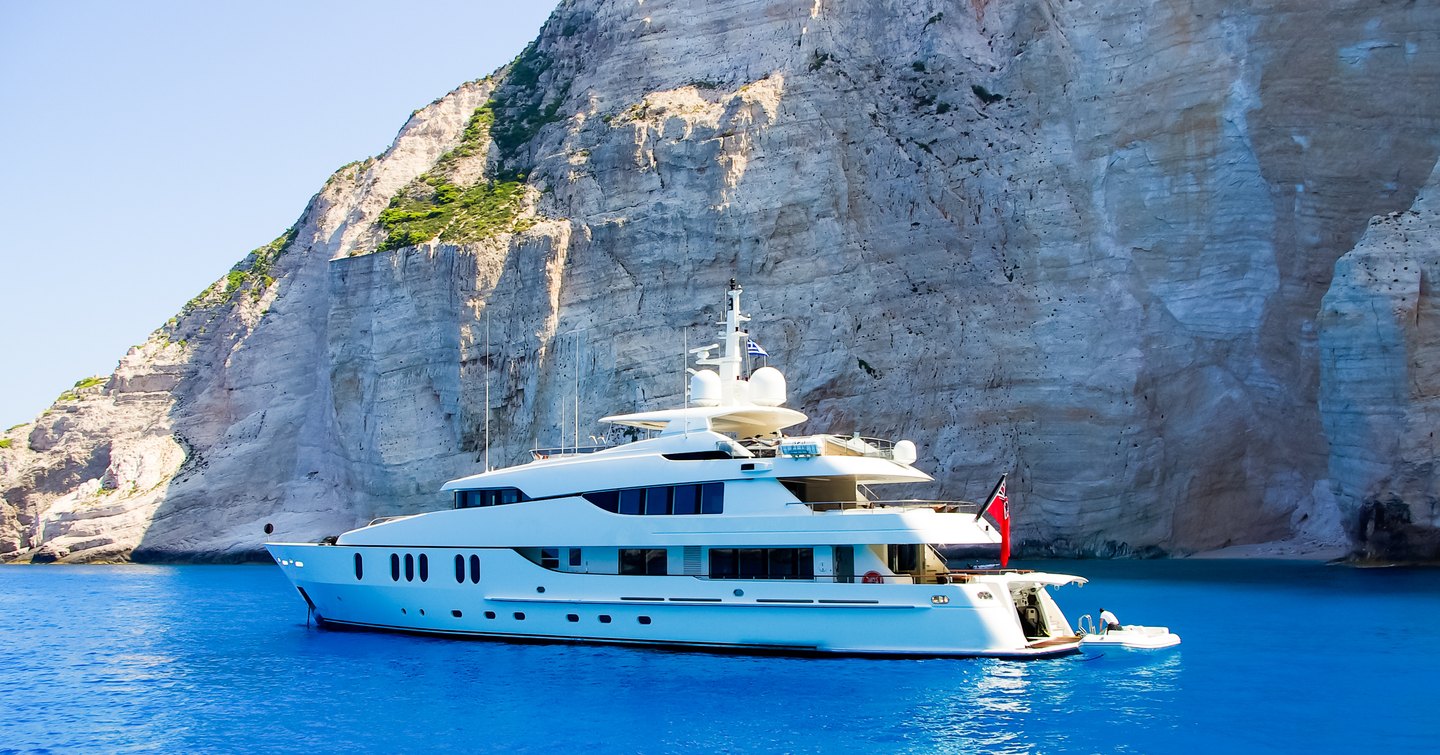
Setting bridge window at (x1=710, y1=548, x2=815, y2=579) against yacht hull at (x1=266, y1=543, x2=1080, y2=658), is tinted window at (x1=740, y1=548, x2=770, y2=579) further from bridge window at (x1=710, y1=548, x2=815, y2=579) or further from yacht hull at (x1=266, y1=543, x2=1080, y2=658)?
yacht hull at (x1=266, y1=543, x2=1080, y2=658)

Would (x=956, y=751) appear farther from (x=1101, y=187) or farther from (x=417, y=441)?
(x=417, y=441)

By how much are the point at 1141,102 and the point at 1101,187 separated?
312cm

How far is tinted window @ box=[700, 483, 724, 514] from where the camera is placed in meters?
21.8

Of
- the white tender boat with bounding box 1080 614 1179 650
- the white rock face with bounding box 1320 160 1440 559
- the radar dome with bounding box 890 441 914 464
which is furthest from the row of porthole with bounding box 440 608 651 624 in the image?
the white rock face with bounding box 1320 160 1440 559

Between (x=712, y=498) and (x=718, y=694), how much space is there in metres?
4.37

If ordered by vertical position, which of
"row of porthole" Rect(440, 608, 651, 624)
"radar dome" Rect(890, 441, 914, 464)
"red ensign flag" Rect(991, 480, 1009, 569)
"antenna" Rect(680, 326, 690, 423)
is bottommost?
"row of porthole" Rect(440, 608, 651, 624)

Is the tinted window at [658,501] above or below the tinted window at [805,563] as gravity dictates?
above

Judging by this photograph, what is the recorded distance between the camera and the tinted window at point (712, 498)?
21750mm

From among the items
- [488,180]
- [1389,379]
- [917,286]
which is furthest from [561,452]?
[488,180]

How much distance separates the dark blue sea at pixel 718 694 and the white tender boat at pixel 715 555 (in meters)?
0.50

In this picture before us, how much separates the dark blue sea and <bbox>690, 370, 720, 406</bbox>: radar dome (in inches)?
192

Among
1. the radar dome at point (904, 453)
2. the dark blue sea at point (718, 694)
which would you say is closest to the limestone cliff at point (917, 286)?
the dark blue sea at point (718, 694)

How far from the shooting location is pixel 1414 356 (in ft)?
116

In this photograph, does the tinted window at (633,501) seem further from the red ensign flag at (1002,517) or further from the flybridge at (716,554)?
the red ensign flag at (1002,517)
